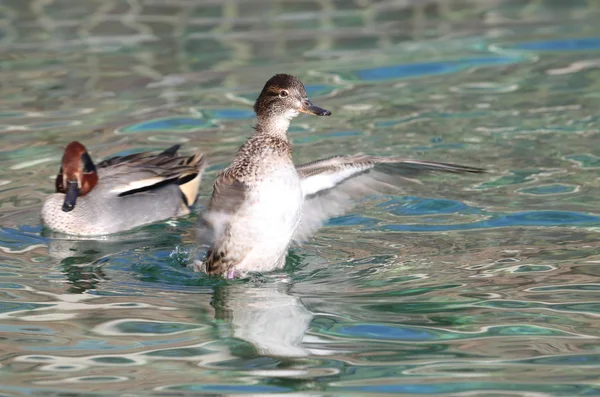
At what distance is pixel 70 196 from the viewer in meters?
10.6

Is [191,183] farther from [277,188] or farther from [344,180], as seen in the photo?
[277,188]

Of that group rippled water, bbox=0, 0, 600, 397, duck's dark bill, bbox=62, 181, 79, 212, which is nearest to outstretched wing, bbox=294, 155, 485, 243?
rippled water, bbox=0, 0, 600, 397

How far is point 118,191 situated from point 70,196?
0.55 metres

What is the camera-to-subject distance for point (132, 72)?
14750 mm

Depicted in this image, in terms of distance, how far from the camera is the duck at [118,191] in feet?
34.9

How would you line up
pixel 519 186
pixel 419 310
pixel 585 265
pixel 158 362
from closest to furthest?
pixel 158 362, pixel 419 310, pixel 585 265, pixel 519 186

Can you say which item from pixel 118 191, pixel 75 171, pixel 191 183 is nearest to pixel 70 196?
pixel 75 171

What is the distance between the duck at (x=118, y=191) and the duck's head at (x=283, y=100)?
265 cm

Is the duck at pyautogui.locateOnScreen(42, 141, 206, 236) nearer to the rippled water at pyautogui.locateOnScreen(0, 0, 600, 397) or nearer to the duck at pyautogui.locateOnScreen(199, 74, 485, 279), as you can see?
the rippled water at pyautogui.locateOnScreen(0, 0, 600, 397)

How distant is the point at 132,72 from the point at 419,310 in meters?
7.75

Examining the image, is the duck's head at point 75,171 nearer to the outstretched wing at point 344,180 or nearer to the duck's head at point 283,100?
the outstretched wing at point 344,180

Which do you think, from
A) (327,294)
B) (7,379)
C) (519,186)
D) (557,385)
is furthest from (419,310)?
(519,186)

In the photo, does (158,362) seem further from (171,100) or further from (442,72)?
(442,72)

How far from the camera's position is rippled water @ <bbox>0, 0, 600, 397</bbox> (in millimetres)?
7016
